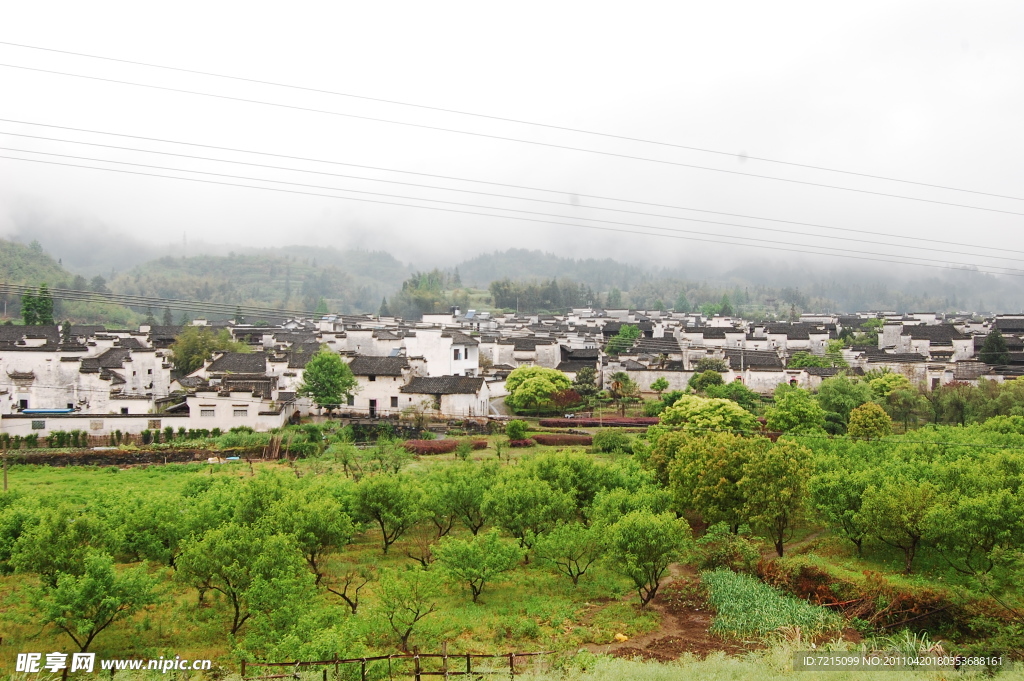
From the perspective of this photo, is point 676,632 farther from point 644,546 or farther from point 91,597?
point 91,597

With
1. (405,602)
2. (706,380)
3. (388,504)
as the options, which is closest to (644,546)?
(405,602)

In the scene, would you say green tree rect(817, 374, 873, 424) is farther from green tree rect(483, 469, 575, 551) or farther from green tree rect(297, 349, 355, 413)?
green tree rect(297, 349, 355, 413)

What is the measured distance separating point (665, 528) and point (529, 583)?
12.4 ft

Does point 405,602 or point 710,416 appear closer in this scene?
point 405,602

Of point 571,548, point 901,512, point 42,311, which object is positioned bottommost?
point 571,548

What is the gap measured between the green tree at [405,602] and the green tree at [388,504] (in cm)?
461

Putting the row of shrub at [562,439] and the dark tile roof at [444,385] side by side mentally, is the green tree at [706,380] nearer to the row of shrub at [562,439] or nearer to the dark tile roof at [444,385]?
the row of shrub at [562,439]

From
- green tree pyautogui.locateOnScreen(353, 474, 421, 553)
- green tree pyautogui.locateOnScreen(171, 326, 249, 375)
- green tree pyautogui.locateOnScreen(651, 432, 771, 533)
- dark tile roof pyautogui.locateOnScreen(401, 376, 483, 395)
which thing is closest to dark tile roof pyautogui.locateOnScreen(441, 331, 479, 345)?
dark tile roof pyautogui.locateOnScreen(401, 376, 483, 395)

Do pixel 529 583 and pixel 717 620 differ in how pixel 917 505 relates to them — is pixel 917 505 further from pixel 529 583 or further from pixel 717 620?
pixel 529 583

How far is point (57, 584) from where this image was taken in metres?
12.8

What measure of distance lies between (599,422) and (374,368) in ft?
41.2

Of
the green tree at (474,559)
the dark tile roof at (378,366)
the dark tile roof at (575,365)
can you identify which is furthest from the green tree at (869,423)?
the dark tile roof at (378,366)

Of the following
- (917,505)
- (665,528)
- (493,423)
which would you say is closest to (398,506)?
(665,528)

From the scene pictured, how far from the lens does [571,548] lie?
1633 centimetres
